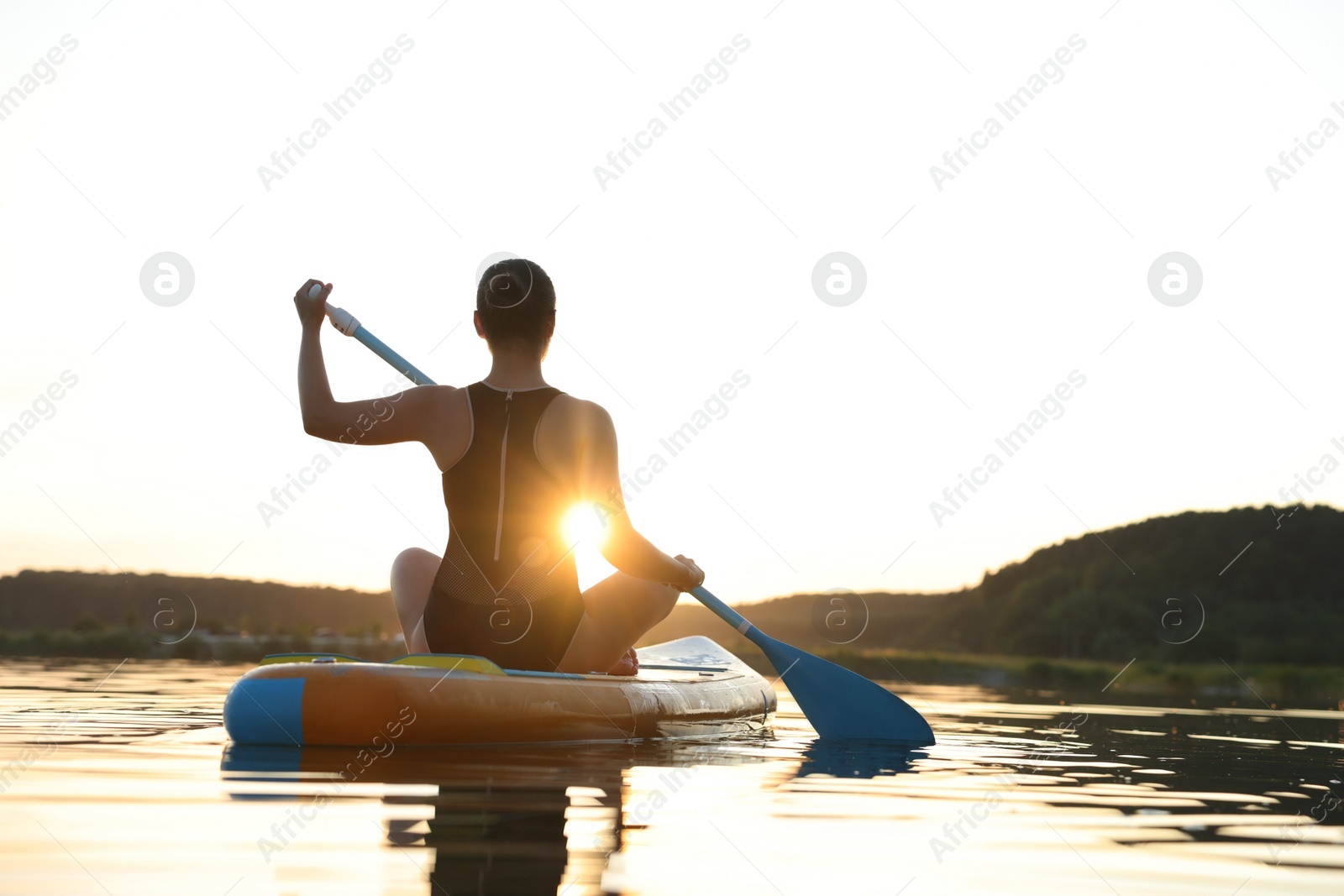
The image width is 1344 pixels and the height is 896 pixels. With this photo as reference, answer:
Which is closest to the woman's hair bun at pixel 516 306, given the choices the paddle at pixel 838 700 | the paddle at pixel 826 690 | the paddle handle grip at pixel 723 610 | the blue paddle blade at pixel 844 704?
the paddle at pixel 826 690

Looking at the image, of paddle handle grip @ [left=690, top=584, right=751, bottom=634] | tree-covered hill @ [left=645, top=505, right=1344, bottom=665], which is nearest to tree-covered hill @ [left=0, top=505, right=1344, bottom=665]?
tree-covered hill @ [left=645, top=505, right=1344, bottom=665]

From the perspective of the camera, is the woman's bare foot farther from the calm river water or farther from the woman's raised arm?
the woman's raised arm

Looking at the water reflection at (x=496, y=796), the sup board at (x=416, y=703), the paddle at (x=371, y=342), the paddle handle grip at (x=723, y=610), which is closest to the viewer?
the water reflection at (x=496, y=796)

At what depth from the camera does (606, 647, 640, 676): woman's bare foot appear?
461 cm

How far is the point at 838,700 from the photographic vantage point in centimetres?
530

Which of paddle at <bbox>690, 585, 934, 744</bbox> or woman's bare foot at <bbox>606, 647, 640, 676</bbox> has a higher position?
paddle at <bbox>690, 585, 934, 744</bbox>

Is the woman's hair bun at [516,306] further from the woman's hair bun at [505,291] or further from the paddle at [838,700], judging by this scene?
the paddle at [838,700]

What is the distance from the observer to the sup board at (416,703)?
11.7 feet

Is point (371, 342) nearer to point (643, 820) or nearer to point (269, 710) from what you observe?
point (269, 710)

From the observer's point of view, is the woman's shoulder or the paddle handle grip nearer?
the woman's shoulder

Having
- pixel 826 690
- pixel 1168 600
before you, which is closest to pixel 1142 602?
pixel 1168 600

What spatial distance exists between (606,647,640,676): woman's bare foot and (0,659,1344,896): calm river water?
0.43 metres

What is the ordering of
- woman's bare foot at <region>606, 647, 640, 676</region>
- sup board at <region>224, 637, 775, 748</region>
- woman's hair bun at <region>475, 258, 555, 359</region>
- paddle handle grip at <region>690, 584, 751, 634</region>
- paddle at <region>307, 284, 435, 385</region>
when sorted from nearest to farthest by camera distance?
sup board at <region>224, 637, 775, 748</region>, woman's hair bun at <region>475, 258, 555, 359</region>, woman's bare foot at <region>606, 647, 640, 676</region>, paddle at <region>307, 284, 435, 385</region>, paddle handle grip at <region>690, 584, 751, 634</region>

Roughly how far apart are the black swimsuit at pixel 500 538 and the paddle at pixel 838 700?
1446 mm
